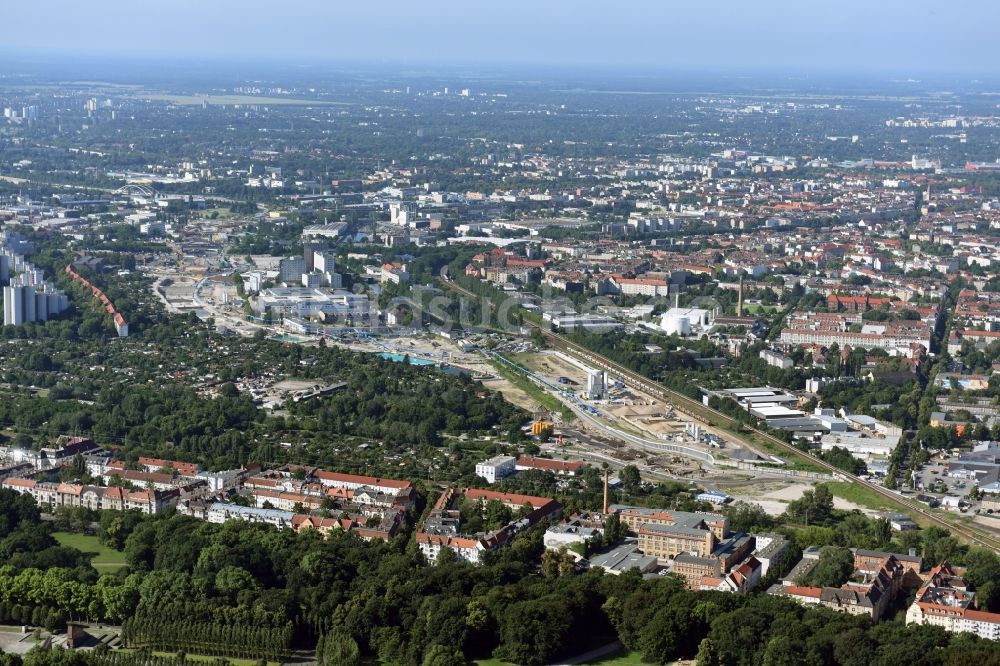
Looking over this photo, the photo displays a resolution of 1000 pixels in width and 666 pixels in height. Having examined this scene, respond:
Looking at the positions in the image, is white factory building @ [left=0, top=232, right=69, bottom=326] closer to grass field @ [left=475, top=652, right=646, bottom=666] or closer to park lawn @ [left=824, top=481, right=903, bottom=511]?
park lawn @ [left=824, top=481, right=903, bottom=511]

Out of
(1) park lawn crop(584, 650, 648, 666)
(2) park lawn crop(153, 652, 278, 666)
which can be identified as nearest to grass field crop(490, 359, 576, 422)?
(1) park lawn crop(584, 650, 648, 666)

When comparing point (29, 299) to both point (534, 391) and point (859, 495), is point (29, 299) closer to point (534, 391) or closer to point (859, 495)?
point (534, 391)

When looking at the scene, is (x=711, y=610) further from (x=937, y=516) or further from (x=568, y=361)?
(x=568, y=361)

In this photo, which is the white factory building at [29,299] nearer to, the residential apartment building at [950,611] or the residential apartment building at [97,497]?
the residential apartment building at [97,497]

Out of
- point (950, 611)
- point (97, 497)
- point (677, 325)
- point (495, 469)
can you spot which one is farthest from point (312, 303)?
point (950, 611)

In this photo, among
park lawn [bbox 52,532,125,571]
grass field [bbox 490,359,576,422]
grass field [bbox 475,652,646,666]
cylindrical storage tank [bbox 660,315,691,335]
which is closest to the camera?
grass field [bbox 475,652,646,666]

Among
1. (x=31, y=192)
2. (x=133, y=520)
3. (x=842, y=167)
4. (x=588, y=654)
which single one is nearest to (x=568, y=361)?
(x=133, y=520)
